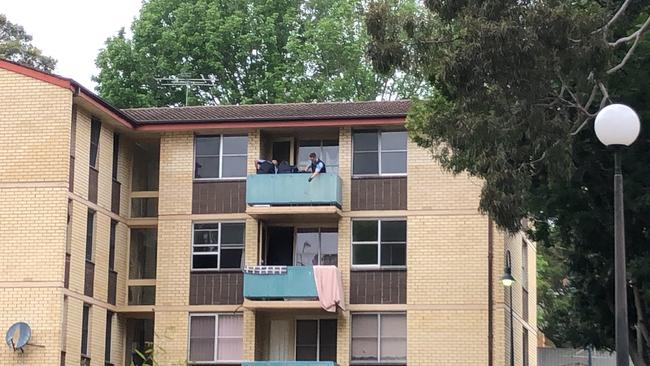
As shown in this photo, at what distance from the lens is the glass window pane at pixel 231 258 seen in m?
36.8

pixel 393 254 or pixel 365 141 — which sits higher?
pixel 365 141

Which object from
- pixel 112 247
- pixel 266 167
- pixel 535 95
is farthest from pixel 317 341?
pixel 535 95

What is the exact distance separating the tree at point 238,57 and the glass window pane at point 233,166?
49.3 ft

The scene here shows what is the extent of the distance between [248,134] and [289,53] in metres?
17.5

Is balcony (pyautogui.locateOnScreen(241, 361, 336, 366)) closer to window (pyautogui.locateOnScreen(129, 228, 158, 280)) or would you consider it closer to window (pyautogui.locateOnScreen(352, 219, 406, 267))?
window (pyautogui.locateOnScreen(352, 219, 406, 267))

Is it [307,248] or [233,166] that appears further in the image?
[233,166]

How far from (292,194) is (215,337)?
4777 millimetres

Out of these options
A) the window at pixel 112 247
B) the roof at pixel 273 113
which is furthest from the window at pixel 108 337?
the roof at pixel 273 113

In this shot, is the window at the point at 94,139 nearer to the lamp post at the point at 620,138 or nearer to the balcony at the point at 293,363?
the balcony at the point at 293,363

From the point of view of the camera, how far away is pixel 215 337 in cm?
3650

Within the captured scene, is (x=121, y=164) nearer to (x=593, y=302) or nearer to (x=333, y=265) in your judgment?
(x=333, y=265)

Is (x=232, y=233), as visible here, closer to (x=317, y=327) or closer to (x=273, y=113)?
(x=317, y=327)

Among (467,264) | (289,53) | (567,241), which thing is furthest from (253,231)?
(289,53)

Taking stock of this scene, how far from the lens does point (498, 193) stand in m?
23.1
